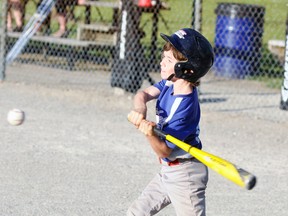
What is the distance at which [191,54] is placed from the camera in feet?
13.6

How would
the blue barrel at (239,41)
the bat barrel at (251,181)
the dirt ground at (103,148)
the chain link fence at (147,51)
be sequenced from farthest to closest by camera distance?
the blue barrel at (239,41), the chain link fence at (147,51), the dirt ground at (103,148), the bat barrel at (251,181)

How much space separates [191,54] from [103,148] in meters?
3.65

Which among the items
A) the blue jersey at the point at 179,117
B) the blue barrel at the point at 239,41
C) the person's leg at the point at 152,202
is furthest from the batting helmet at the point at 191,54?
the blue barrel at the point at 239,41

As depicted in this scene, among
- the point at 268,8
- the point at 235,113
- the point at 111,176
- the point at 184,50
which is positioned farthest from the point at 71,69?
the point at 268,8

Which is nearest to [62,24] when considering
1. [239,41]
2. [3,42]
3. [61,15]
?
[61,15]

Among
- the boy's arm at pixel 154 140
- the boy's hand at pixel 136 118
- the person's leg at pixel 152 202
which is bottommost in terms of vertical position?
the person's leg at pixel 152 202

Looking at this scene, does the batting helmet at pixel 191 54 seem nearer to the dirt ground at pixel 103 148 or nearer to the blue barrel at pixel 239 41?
the dirt ground at pixel 103 148

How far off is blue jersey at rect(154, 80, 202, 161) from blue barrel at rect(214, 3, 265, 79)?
9.04 metres

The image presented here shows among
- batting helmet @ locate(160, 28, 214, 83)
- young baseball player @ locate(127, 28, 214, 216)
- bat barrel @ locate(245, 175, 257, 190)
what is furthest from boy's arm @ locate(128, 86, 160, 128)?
bat barrel @ locate(245, 175, 257, 190)

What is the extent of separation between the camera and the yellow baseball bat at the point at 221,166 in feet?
11.6

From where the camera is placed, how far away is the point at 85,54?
46.4 feet

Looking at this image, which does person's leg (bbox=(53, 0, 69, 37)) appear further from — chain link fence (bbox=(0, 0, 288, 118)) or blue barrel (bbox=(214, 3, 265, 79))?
blue barrel (bbox=(214, 3, 265, 79))

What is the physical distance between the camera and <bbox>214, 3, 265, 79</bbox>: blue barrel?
524 inches

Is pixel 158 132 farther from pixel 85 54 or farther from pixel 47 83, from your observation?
pixel 85 54
